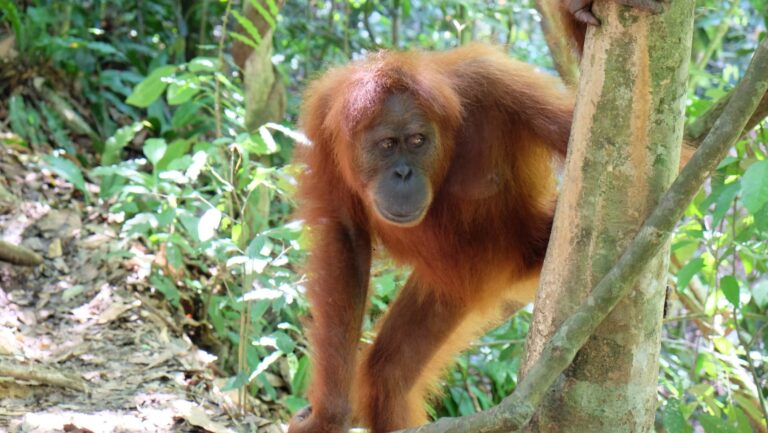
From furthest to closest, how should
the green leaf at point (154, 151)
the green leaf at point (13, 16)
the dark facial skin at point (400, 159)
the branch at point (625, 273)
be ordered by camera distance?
the green leaf at point (13, 16)
the green leaf at point (154, 151)
the dark facial skin at point (400, 159)
the branch at point (625, 273)

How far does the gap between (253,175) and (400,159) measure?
115 cm

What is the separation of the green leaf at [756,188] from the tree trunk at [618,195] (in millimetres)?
312

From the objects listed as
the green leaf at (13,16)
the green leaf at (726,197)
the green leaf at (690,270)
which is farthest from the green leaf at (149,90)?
the green leaf at (726,197)

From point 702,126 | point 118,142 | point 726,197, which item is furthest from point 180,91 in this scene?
point 726,197

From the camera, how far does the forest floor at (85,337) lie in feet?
11.0

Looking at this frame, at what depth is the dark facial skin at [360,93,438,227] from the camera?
2.87 m

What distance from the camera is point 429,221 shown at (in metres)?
3.18

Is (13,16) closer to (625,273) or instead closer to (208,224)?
(208,224)

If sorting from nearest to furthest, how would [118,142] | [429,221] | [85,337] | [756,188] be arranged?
[756,188] < [429,221] < [85,337] < [118,142]

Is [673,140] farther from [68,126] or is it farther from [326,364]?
[68,126]

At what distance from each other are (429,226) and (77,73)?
14.2 feet

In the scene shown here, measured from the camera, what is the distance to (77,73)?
6512mm

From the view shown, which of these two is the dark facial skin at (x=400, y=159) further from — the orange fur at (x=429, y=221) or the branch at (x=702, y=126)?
the branch at (x=702, y=126)

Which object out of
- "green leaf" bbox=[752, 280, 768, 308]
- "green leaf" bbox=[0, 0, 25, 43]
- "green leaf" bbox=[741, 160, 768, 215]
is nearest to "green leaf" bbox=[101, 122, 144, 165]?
"green leaf" bbox=[0, 0, 25, 43]
